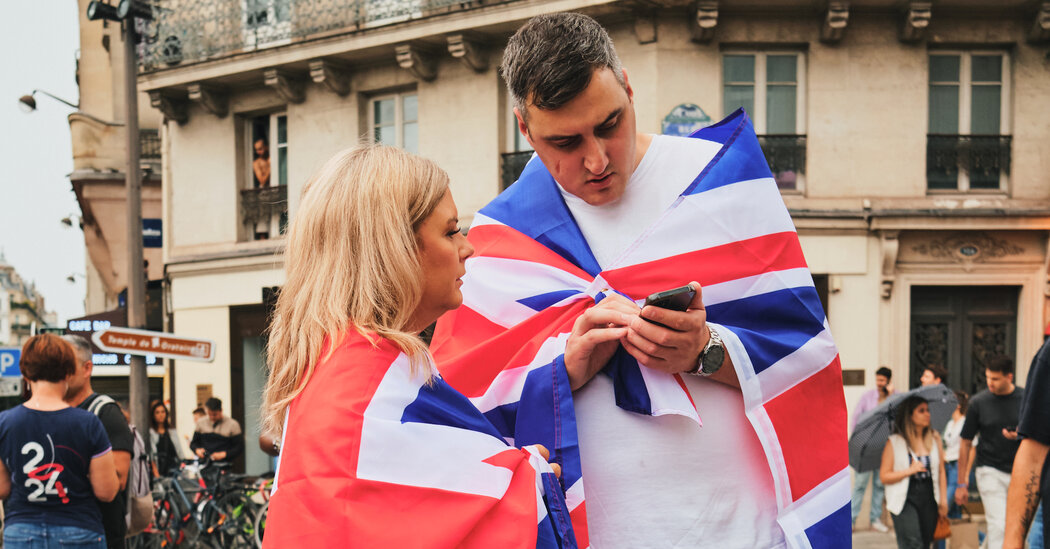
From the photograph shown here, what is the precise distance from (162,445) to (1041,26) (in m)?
12.7

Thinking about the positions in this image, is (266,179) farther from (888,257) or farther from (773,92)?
(888,257)

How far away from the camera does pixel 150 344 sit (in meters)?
9.38

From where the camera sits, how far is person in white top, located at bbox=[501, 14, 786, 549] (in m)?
1.95

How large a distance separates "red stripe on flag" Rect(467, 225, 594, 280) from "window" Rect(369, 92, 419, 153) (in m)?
12.7

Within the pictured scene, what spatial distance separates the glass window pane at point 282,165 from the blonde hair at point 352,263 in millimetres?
14834

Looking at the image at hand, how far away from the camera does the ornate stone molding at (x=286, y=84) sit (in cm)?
1554

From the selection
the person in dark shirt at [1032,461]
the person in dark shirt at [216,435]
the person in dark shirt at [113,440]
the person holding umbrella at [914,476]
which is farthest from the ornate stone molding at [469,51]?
the person in dark shirt at [1032,461]

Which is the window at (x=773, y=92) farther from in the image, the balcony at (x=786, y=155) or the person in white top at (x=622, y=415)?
the person in white top at (x=622, y=415)

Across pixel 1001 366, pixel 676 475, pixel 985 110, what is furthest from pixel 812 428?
pixel 985 110

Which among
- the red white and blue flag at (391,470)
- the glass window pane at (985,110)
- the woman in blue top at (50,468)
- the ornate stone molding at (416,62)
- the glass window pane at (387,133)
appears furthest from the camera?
the glass window pane at (387,133)

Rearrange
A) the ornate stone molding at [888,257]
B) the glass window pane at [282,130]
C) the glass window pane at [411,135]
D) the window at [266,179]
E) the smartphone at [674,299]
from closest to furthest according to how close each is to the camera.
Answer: the smartphone at [674,299] < the ornate stone molding at [888,257] < the glass window pane at [411,135] < the window at [266,179] < the glass window pane at [282,130]

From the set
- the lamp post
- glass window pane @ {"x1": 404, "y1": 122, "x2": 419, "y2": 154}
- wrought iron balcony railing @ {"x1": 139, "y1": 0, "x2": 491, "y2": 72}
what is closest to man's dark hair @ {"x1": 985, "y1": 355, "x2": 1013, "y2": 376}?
the lamp post

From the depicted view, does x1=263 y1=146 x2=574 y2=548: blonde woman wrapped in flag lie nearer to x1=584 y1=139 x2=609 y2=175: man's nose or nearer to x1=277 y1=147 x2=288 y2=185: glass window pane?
x1=584 y1=139 x2=609 y2=175: man's nose

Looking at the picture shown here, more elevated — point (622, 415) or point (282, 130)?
point (282, 130)
